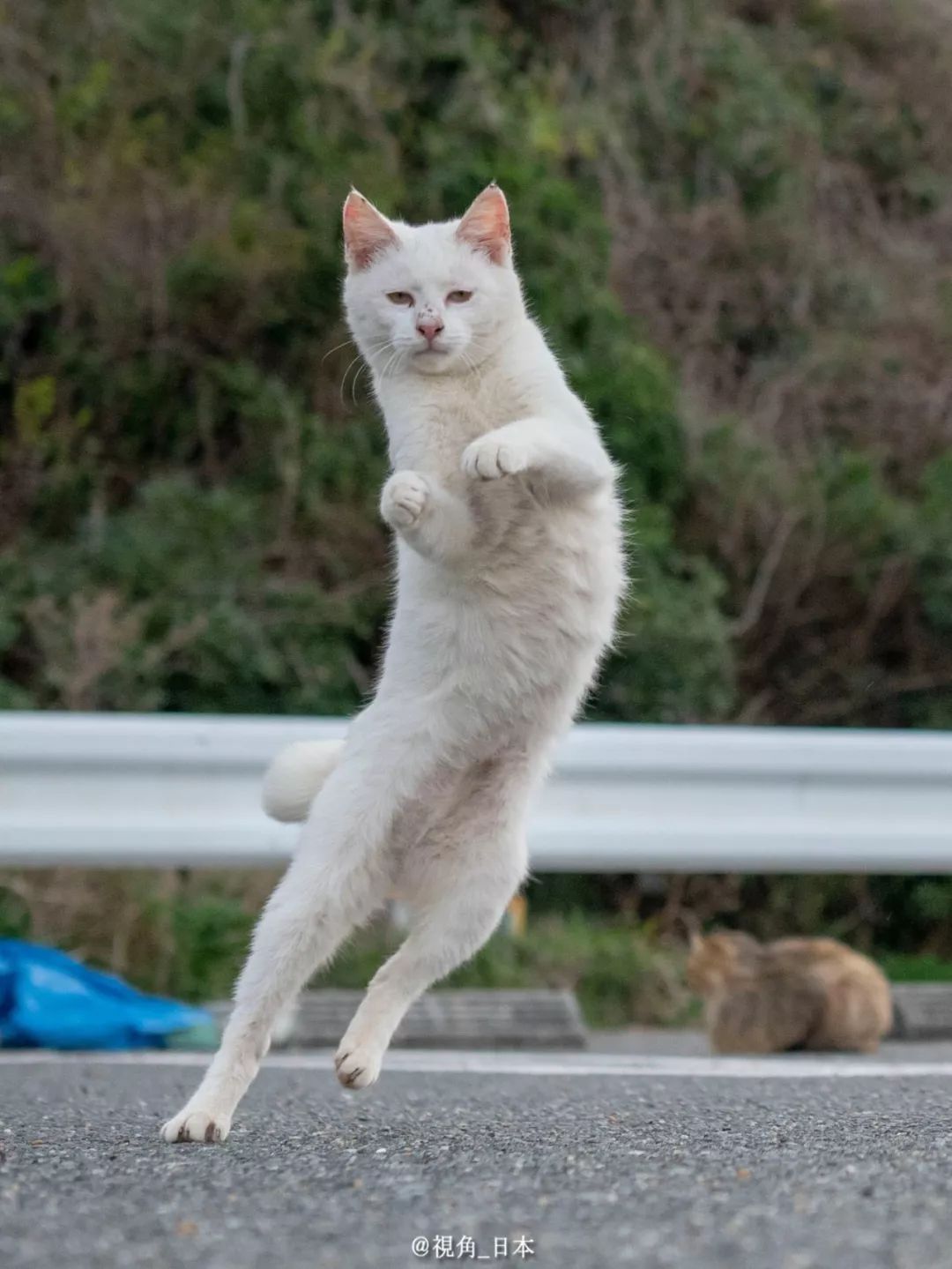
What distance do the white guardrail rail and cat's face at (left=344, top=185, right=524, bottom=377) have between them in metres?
1.63

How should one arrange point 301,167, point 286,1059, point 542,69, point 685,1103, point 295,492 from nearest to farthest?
point 685,1103
point 286,1059
point 295,492
point 301,167
point 542,69

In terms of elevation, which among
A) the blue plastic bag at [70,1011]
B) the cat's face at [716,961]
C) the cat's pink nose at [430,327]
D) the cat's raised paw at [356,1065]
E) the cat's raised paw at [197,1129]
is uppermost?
the cat's pink nose at [430,327]

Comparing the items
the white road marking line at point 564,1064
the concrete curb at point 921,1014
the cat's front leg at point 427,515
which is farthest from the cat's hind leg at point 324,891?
the concrete curb at point 921,1014

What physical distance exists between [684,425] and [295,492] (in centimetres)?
198

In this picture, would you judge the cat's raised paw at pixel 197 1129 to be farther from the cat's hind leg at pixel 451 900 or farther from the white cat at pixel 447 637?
the cat's hind leg at pixel 451 900

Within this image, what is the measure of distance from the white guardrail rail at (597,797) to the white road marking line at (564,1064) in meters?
0.58

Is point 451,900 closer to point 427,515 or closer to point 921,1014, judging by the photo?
point 427,515

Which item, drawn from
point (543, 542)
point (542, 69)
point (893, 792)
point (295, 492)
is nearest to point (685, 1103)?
point (543, 542)

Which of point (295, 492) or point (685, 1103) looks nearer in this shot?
point (685, 1103)

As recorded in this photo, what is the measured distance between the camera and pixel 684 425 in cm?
855

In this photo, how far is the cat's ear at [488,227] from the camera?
12.2ft

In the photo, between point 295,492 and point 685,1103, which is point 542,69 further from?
point 685,1103

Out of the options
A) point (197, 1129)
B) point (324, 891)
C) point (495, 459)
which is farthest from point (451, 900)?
point (495, 459)

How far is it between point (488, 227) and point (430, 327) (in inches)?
13.8
